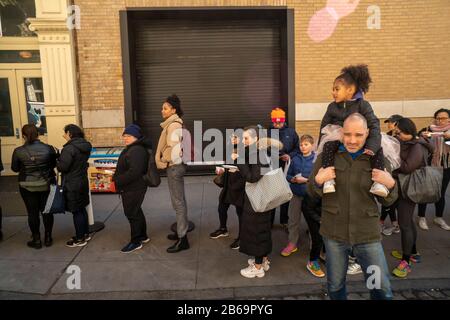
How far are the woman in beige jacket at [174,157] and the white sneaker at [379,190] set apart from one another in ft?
9.21

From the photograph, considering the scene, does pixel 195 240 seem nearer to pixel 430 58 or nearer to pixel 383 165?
pixel 383 165

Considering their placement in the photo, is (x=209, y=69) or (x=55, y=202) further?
(x=209, y=69)

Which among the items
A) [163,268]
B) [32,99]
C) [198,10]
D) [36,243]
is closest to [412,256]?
[163,268]

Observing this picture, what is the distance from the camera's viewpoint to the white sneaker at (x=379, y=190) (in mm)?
2684

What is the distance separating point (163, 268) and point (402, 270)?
112 inches

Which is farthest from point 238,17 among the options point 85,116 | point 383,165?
point 383,165

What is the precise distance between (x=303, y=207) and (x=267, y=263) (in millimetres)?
818

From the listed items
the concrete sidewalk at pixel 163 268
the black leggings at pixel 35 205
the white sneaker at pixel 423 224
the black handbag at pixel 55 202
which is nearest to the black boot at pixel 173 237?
the concrete sidewalk at pixel 163 268

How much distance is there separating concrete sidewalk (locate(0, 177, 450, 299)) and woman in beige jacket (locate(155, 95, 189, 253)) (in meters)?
0.31

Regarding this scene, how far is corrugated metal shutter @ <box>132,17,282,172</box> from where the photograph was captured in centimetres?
887

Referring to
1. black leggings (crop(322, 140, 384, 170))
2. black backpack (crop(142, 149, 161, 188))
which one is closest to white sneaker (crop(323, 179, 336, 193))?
black leggings (crop(322, 140, 384, 170))

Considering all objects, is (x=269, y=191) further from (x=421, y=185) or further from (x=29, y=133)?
(x=29, y=133)

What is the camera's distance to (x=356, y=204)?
286 cm

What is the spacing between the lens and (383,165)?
111 inches
